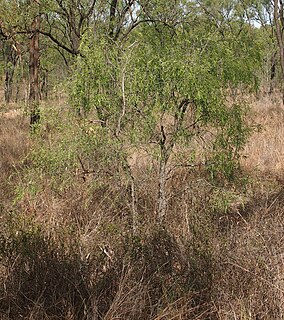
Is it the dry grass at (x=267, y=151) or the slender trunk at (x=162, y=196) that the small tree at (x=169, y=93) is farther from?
the dry grass at (x=267, y=151)

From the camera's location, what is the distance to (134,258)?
2889 millimetres

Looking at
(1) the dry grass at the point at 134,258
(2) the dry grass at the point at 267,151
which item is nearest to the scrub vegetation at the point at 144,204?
(1) the dry grass at the point at 134,258

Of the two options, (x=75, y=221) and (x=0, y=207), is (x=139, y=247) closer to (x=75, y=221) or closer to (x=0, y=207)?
(x=75, y=221)

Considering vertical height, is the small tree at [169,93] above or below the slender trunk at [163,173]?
above

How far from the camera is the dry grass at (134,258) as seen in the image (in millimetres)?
2453

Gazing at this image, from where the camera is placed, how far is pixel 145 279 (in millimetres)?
2662

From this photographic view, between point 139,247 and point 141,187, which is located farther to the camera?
point 141,187

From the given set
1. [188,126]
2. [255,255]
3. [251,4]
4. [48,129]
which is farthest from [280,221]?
[251,4]

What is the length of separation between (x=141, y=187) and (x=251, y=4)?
17.8 meters

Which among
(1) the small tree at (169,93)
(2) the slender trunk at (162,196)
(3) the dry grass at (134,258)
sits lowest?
(3) the dry grass at (134,258)

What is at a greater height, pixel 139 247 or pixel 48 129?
pixel 48 129

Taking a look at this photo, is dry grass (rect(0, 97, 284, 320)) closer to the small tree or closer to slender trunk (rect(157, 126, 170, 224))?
slender trunk (rect(157, 126, 170, 224))

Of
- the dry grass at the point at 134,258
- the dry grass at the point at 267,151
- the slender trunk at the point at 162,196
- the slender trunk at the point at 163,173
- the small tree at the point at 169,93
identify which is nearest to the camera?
the dry grass at the point at 134,258

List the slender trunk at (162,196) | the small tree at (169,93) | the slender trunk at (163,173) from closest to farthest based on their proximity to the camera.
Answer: the small tree at (169,93)
the slender trunk at (163,173)
the slender trunk at (162,196)
